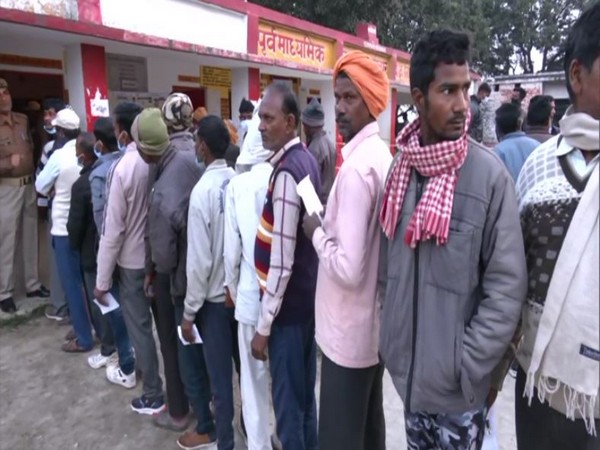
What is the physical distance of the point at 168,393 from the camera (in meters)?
3.07

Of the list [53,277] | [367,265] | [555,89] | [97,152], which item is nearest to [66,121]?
[97,152]

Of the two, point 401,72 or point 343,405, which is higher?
point 401,72

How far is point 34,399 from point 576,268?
3483mm

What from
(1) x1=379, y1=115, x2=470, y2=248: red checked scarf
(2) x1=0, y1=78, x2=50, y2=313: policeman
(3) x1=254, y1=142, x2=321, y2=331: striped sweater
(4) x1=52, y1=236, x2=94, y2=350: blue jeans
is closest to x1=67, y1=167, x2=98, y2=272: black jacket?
(4) x1=52, y1=236, x2=94, y2=350: blue jeans

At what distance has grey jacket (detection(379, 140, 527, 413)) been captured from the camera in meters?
1.44

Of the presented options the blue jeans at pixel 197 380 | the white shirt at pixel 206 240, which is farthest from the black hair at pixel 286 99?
the blue jeans at pixel 197 380

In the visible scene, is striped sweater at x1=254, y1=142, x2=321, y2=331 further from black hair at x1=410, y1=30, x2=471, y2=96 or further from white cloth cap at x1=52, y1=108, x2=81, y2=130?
white cloth cap at x1=52, y1=108, x2=81, y2=130

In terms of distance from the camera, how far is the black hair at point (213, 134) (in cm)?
256

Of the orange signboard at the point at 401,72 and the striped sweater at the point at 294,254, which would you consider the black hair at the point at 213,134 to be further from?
the orange signboard at the point at 401,72

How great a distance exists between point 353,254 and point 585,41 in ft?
3.01

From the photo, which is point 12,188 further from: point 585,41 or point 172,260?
point 585,41

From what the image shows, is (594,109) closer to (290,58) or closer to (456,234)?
(456,234)

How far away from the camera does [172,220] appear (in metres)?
2.62

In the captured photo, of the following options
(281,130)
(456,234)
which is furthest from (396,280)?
(281,130)
